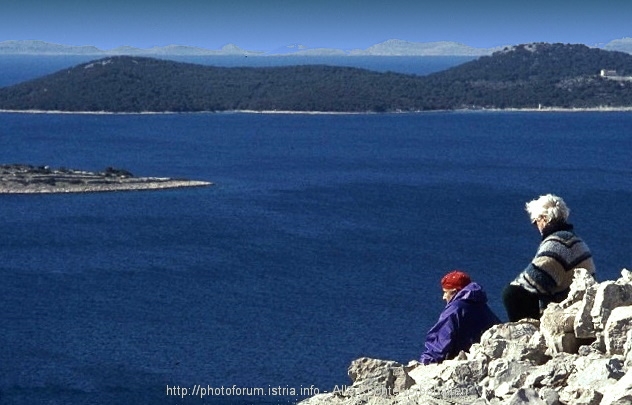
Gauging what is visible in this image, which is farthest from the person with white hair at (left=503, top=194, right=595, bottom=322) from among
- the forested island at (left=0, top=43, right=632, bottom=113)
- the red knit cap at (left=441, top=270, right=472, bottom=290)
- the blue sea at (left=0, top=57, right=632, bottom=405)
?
the forested island at (left=0, top=43, right=632, bottom=113)

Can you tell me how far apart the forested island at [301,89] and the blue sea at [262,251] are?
106 ft

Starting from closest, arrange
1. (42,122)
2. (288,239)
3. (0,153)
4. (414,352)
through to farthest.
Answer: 1. (414,352)
2. (288,239)
3. (0,153)
4. (42,122)

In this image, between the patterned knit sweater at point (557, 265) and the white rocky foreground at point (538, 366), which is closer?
the white rocky foreground at point (538, 366)

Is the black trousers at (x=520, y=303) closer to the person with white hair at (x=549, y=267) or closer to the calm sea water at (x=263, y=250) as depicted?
the person with white hair at (x=549, y=267)

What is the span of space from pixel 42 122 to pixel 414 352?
3514 inches

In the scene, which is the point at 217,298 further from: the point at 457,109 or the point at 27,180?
the point at 457,109

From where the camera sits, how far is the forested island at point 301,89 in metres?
122

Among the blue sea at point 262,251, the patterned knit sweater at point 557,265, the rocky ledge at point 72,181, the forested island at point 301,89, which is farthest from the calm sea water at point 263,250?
the forested island at point 301,89

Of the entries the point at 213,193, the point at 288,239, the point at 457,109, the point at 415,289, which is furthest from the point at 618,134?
the point at 415,289

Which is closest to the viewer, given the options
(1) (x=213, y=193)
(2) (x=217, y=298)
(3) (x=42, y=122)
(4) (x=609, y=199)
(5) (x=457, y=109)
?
(2) (x=217, y=298)

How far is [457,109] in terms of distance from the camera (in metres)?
123

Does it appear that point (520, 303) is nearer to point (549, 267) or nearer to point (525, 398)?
point (549, 267)

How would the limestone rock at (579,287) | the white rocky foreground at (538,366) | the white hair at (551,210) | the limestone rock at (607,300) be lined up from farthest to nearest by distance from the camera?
the white hair at (551,210)
the limestone rock at (579,287)
the limestone rock at (607,300)
the white rocky foreground at (538,366)

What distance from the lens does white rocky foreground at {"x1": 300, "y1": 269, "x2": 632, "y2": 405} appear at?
4.16 meters
